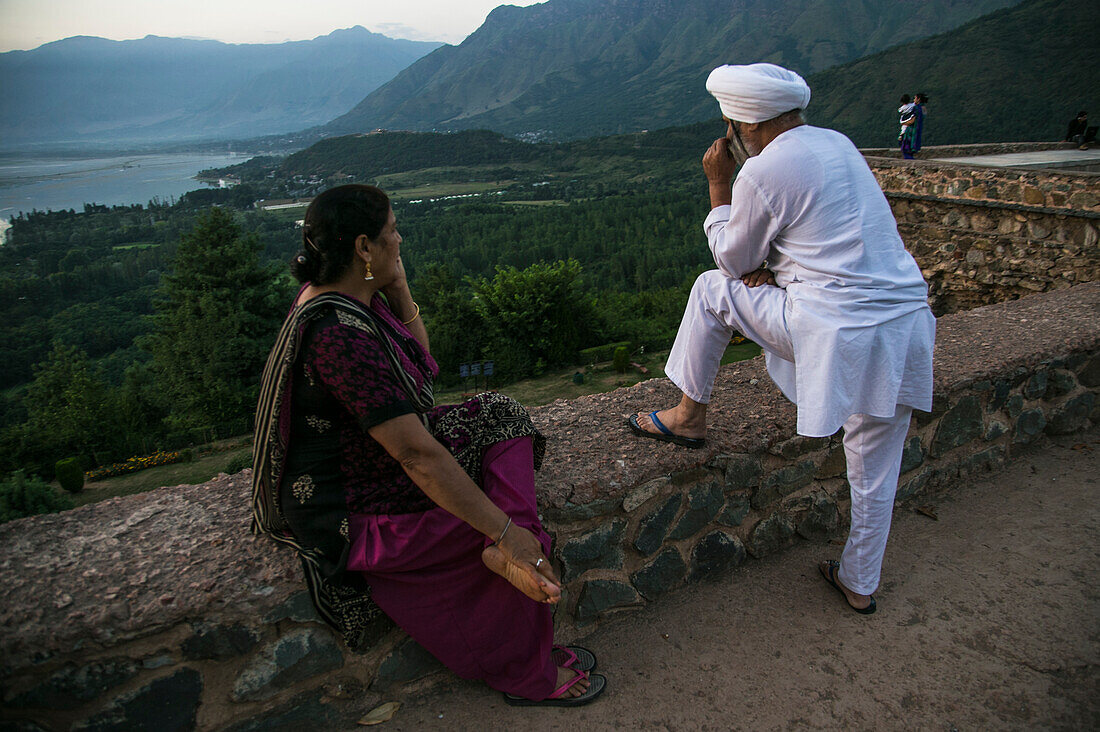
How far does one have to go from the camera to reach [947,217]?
26.8 feet

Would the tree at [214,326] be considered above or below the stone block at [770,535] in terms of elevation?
below

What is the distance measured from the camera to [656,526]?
78.3 inches

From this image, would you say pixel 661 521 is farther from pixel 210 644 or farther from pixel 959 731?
pixel 210 644

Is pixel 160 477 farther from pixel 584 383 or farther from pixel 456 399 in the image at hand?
pixel 584 383

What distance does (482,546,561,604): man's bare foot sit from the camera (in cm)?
141

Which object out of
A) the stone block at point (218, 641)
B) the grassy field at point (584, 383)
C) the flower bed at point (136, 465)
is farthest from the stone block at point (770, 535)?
the flower bed at point (136, 465)

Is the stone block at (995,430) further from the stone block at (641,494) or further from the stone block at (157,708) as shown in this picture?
the stone block at (157,708)

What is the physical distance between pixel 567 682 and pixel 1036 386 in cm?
254

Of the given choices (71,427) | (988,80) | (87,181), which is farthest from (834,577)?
(87,181)

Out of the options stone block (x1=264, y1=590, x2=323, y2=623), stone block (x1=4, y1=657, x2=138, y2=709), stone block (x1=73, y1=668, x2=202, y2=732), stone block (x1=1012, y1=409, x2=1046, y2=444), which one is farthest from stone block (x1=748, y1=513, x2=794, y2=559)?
stone block (x1=4, y1=657, x2=138, y2=709)

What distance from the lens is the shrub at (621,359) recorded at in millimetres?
32500

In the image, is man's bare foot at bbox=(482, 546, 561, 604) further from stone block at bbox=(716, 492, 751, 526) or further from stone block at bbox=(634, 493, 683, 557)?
stone block at bbox=(716, 492, 751, 526)

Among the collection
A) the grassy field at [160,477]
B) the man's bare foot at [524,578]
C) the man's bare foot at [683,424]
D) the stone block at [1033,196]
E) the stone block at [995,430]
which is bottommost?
the grassy field at [160,477]

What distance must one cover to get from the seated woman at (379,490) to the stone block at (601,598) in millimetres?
298
